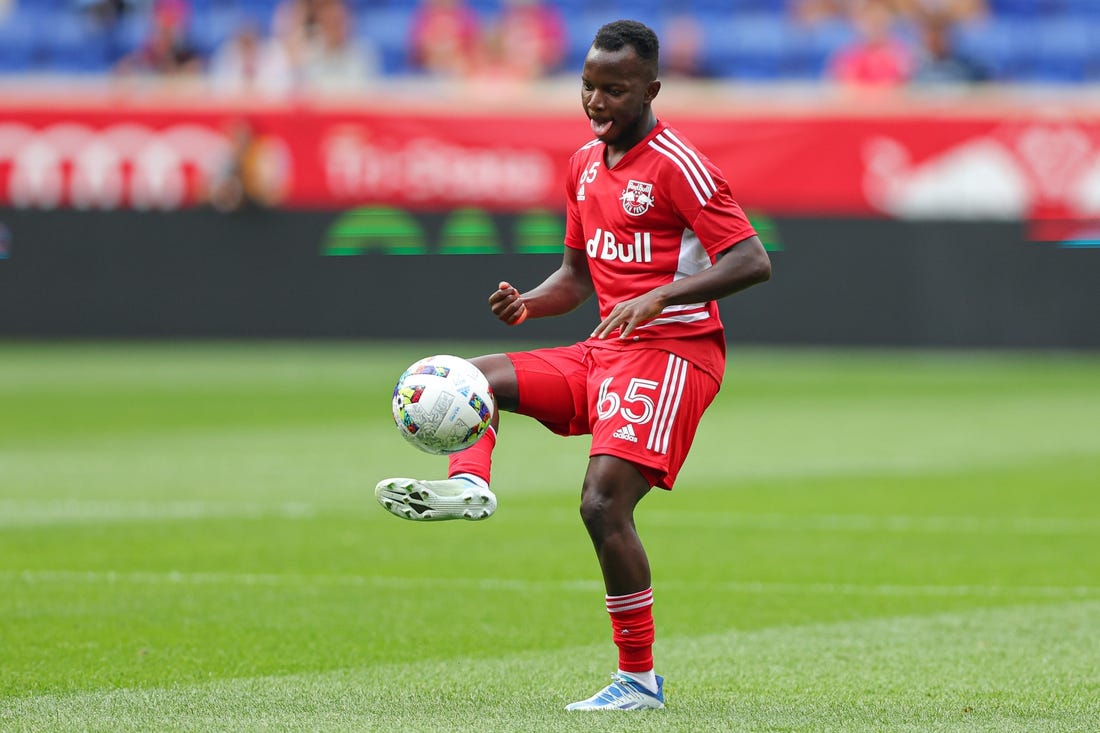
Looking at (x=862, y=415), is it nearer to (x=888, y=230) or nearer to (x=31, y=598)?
(x=888, y=230)

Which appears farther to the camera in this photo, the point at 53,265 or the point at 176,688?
the point at 53,265

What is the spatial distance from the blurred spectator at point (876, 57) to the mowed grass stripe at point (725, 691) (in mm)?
13878

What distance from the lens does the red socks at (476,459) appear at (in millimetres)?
5895

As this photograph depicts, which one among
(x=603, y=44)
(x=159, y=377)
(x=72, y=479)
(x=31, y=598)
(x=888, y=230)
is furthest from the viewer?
(x=888, y=230)

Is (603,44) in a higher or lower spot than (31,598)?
higher

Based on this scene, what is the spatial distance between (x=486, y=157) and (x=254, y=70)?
307 cm

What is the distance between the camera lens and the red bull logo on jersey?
6039 millimetres

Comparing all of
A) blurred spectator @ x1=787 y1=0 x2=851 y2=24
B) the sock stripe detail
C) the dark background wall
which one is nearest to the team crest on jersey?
the sock stripe detail

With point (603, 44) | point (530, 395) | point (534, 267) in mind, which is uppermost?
point (603, 44)

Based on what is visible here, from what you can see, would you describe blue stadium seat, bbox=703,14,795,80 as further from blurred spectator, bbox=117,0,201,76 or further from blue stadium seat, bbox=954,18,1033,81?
blurred spectator, bbox=117,0,201,76

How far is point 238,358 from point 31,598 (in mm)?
12192

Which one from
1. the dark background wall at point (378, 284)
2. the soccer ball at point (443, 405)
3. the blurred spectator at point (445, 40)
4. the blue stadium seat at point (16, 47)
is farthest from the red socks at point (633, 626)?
the blue stadium seat at point (16, 47)

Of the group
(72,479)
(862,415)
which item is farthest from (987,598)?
(862,415)

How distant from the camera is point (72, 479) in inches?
459
